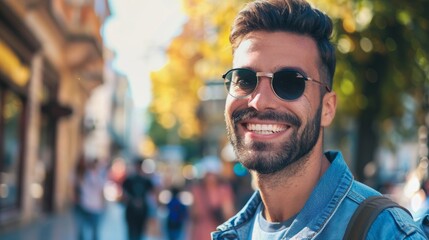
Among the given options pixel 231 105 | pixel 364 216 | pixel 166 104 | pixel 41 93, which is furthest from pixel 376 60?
pixel 166 104

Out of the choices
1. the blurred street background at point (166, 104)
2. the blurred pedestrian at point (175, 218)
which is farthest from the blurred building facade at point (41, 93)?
the blurred pedestrian at point (175, 218)

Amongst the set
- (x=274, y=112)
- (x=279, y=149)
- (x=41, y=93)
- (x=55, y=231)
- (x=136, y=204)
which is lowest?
(x=55, y=231)

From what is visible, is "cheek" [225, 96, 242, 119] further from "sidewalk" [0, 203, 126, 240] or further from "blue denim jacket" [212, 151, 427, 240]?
"sidewalk" [0, 203, 126, 240]

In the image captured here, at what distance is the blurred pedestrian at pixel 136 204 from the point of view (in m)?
10.1

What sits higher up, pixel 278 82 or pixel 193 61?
pixel 193 61

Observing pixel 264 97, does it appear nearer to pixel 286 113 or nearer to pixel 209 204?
pixel 286 113

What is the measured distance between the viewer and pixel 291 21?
2.04m

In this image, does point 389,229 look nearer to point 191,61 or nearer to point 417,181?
point 417,181

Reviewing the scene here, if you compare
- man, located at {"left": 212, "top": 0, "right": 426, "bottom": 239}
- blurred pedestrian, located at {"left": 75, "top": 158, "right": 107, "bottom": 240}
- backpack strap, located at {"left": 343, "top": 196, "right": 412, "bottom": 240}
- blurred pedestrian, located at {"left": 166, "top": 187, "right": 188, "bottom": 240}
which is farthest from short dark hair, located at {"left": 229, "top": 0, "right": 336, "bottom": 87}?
blurred pedestrian, located at {"left": 75, "top": 158, "right": 107, "bottom": 240}

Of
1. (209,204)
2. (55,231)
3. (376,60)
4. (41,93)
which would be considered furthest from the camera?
(41,93)

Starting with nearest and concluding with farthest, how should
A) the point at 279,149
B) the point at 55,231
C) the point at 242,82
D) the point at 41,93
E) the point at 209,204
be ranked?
the point at 279,149 → the point at 242,82 → the point at 209,204 → the point at 55,231 → the point at 41,93

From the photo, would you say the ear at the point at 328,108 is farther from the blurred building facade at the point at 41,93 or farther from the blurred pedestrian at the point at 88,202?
the blurred building facade at the point at 41,93

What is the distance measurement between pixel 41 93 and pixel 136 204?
10852mm

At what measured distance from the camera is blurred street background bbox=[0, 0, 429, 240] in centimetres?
889
